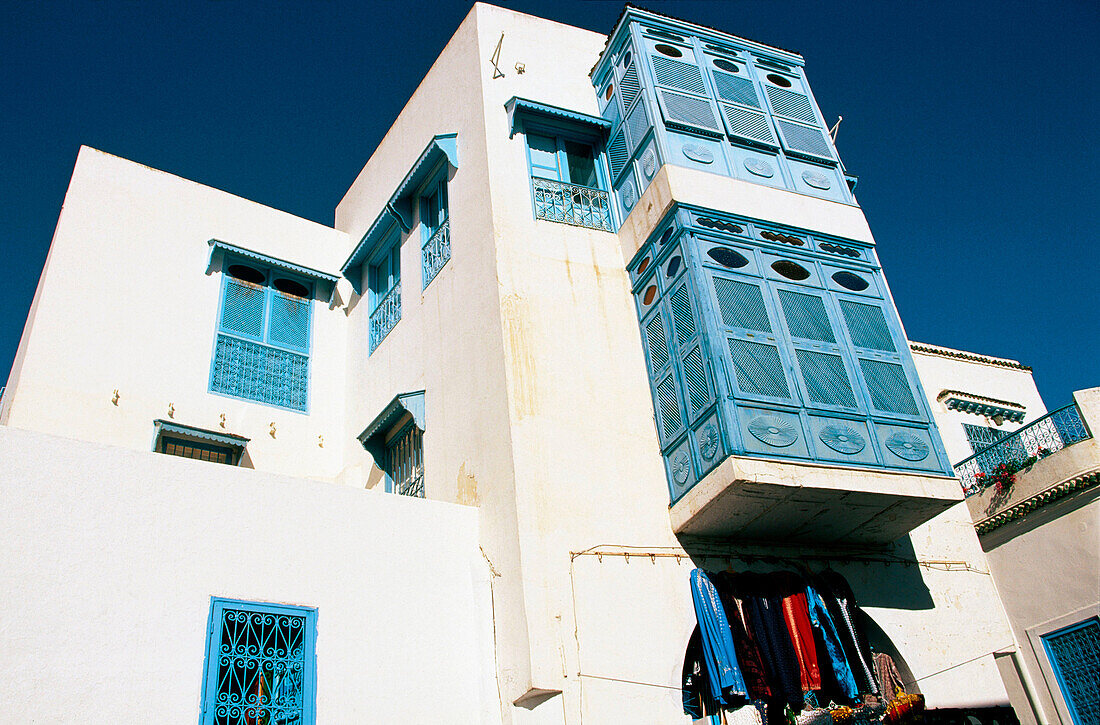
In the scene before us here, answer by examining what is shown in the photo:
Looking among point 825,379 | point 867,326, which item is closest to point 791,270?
point 867,326

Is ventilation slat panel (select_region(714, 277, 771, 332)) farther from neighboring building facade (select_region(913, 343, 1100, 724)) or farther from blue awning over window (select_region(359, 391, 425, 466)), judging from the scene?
neighboring building facade (select_region(913, 343, 1100, 724))

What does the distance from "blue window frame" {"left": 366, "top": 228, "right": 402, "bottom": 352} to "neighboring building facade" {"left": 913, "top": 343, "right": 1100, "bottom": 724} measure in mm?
7509

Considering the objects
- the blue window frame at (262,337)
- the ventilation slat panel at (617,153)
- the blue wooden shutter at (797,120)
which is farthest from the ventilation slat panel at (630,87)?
the blue window frame at (262,337)

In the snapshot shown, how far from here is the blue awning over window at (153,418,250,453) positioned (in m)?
10.3

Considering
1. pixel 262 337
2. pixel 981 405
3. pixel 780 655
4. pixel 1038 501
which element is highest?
pixel 262 337

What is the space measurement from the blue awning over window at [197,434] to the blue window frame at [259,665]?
14.1ft

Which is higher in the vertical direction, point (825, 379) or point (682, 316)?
point (682, 316)

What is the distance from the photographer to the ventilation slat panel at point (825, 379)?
27.4ft

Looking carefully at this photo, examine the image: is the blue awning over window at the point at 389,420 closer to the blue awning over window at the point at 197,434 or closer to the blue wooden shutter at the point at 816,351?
the blue awning over window at the point at 197,434

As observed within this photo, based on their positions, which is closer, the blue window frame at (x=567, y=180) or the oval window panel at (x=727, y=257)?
the oval window panel at (x=727, y=257)

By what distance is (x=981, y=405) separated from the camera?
535 inches

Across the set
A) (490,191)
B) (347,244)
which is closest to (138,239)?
(347,244)

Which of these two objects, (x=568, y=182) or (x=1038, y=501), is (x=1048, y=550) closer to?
(x=1038, y=501)

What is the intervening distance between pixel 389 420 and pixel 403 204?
3172 mm
